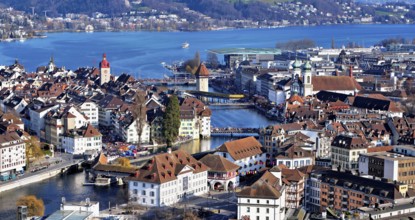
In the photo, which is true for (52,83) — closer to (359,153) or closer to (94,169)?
(94,169)

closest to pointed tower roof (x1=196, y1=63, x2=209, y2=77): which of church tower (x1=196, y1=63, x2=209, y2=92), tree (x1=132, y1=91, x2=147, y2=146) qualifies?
church tower (x1=196, y1=63, x2=209, y2=92)

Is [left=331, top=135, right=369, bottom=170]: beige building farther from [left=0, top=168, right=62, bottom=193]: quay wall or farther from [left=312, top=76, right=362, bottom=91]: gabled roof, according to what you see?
[left=312, top=76, right=362, bottom=91]: gabled roof

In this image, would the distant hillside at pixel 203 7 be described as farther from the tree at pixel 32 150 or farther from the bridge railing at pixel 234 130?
the tree at pixel 32 150

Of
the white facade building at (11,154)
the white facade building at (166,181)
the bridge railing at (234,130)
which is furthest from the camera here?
the bridge railing at (234,130)

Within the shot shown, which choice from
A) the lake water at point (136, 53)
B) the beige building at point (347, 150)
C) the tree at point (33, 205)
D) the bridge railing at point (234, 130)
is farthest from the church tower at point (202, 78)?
the tree at point (33, 205)

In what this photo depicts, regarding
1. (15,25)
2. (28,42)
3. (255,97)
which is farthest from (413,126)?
(15,25)

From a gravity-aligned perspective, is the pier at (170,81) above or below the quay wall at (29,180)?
below
